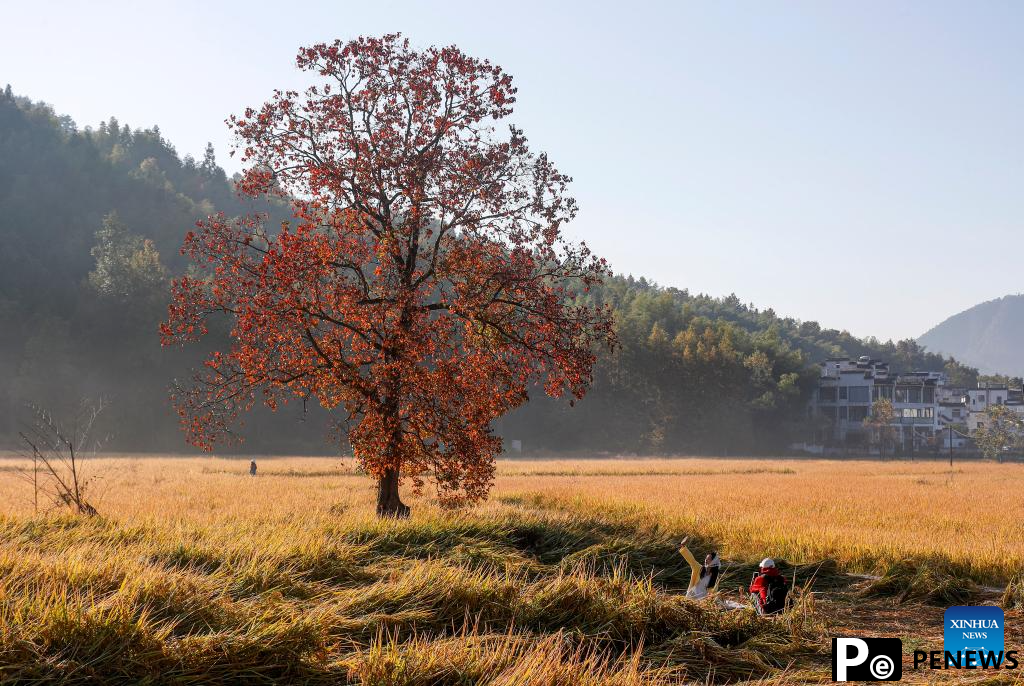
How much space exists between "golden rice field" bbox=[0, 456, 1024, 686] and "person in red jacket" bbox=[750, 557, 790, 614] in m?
0.34

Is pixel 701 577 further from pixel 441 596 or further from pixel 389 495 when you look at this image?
pixel 389 495

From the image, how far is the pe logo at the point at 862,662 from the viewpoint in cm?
812

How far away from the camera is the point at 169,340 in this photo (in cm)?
1819

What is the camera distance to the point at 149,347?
265ft

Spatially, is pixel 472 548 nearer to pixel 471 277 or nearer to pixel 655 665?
pixel 655 665

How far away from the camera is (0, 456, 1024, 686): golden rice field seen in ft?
22.0

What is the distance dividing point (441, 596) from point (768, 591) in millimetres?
4356

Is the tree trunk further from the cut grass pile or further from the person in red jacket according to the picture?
the person in red jacket

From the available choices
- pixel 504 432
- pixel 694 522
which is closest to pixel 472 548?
pixel 694 522

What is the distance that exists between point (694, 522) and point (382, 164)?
11.7 metres

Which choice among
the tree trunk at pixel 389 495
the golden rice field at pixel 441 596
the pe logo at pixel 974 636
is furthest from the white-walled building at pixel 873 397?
the pe logo at pixel 974 636

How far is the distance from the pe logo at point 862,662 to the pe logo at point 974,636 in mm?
793

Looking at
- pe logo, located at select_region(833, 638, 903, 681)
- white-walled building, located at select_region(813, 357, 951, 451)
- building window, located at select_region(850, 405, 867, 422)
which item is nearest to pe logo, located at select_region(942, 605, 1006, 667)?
pe logo, located at select_region(833, 638, 903, 681)

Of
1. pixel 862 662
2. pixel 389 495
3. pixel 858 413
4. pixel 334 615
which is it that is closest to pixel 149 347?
pixel 389 495
